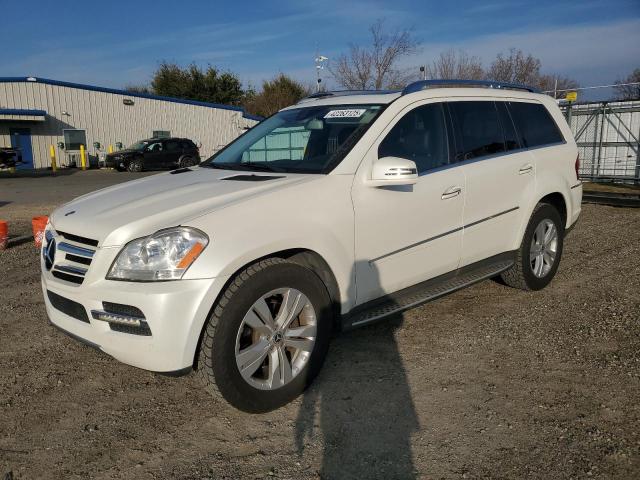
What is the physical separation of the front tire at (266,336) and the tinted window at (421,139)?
1.14 meters

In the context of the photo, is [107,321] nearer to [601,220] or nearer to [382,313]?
[382,313]

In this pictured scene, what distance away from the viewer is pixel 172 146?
27141 mm

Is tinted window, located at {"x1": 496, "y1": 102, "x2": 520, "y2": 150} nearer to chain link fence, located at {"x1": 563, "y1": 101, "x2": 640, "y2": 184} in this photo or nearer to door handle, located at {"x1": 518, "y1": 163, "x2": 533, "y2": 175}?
door handle, located at {"x1": 518, "y1": 163, "x2": 533, "y2": 175}

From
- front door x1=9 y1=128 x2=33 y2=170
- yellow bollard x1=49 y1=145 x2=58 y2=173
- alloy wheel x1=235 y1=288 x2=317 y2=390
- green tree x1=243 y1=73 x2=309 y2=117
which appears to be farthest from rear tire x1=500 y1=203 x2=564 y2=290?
green tree x1=243 y1=73 x2=309 y2=117

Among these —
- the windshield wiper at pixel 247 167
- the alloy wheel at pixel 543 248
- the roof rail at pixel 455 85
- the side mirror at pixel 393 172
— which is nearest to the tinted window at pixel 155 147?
the windshield wiper at pixel 247 167

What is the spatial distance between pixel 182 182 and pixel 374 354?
5.87ft

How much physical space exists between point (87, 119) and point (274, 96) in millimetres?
21580

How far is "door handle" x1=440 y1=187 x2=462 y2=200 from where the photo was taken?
382cm

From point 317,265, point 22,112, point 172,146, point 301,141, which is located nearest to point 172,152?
point 172,146

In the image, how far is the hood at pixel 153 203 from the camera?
277 centimetres

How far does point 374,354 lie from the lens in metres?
3.81

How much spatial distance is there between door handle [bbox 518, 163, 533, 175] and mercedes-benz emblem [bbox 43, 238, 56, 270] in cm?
357

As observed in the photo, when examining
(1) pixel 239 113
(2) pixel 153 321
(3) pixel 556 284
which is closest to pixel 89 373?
(2) pixel 153 321

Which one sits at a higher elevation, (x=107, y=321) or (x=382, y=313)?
(x=107, y=321)
